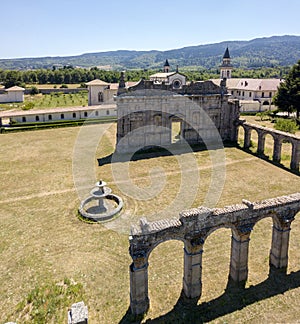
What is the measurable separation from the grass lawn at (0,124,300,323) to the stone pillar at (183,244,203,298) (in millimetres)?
524

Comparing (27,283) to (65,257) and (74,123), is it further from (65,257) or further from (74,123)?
(74,123)

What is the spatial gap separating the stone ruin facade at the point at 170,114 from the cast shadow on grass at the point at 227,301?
71.7 ft

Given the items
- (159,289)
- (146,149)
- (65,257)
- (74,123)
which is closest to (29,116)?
(74,123)

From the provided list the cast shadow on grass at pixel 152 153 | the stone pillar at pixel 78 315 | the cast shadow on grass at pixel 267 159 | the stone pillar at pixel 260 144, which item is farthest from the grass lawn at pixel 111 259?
the stone pillar at pixel 260 144

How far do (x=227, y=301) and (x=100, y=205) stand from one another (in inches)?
416

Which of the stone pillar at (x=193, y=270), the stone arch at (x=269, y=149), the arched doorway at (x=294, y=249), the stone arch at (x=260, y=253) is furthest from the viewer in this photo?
the stone arch at (x=269, y=149)

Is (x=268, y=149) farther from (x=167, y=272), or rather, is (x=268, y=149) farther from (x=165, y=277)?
(x=165, y=277)

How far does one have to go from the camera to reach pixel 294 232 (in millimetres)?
16375

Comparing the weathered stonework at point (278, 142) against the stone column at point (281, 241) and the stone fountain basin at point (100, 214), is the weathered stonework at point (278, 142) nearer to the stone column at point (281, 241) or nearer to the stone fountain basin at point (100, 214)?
the stone column at point (281, 241)

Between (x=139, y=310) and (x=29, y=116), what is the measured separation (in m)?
43.7

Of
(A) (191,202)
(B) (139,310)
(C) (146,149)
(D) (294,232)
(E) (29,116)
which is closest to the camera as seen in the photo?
(B) (139,310)

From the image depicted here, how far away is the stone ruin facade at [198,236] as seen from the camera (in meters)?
10.7

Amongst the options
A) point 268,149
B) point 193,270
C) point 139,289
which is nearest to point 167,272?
point 193,270

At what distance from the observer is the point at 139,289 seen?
436 inches
